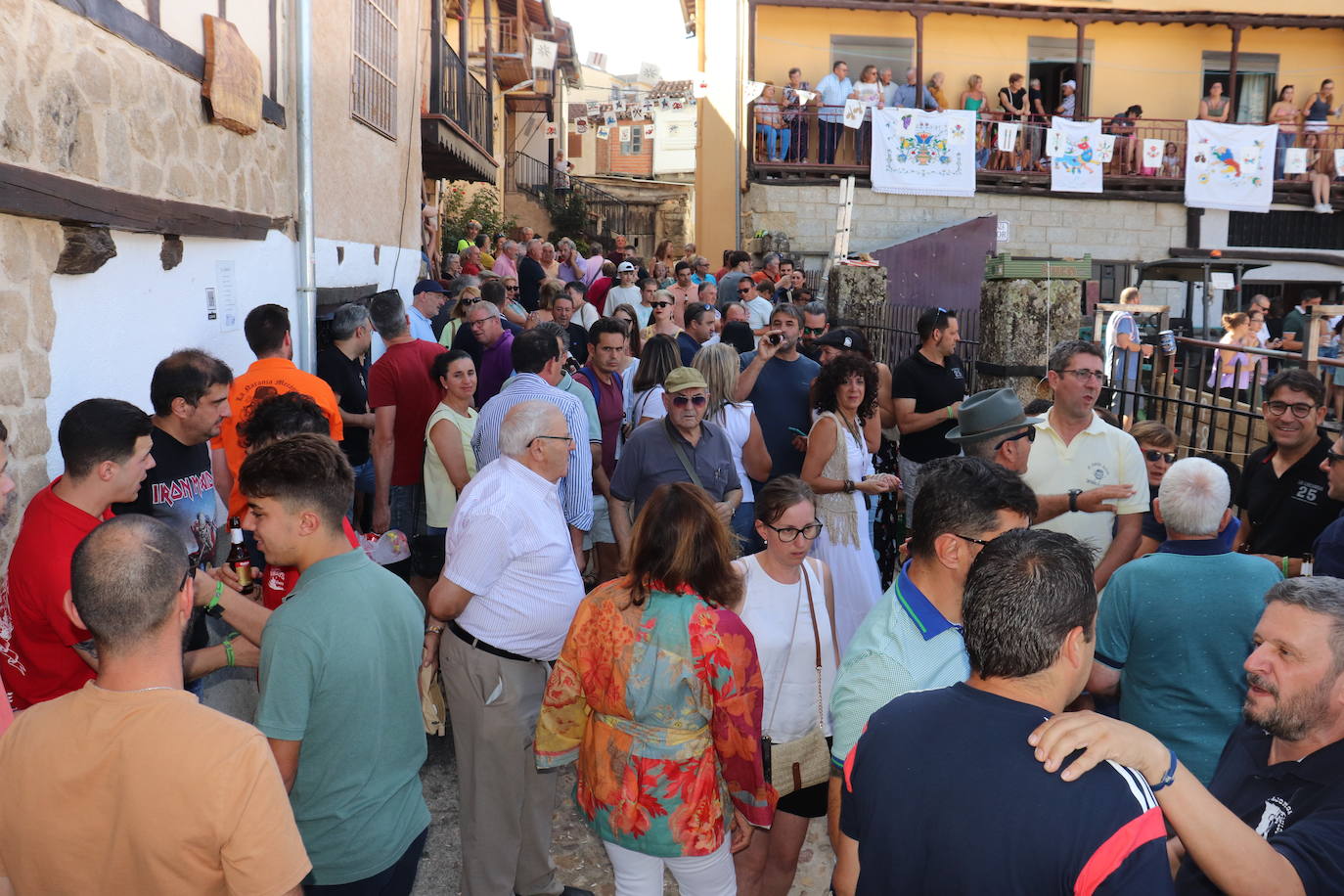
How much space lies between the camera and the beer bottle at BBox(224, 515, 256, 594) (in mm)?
3707

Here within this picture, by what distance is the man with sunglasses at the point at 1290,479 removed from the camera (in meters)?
4.67

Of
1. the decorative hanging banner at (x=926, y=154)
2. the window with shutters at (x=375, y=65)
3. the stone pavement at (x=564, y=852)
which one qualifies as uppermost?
the decorative hanging banner at (x=926, y=154)

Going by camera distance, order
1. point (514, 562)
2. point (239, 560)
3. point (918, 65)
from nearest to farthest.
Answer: point (514, 562), point (239, 560), point (918, 65)

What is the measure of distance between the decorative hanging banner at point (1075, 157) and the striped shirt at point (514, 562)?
63.0ft

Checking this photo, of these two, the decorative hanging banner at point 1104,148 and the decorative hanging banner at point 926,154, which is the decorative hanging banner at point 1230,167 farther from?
the decorative hanging banner at point 926,154

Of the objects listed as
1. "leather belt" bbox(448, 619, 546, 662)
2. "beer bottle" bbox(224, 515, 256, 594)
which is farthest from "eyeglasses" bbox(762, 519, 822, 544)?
"beer bottle" bbox(224, 515, 256, 594)

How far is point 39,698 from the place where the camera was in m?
3.04

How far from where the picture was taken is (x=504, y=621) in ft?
12.1

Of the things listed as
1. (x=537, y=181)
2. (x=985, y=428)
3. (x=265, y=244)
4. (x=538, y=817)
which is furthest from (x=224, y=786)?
(x=537, y=181)

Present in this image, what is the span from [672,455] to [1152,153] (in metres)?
19.6

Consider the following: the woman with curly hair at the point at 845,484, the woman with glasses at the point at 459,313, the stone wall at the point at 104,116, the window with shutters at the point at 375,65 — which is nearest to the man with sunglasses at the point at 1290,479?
the woman with curly hair at the point at 845,484

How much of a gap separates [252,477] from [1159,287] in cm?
2291

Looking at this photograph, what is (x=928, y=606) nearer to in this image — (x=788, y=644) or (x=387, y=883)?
(x=788, y=644)

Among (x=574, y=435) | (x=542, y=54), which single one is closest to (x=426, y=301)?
(x=574, y=435)
